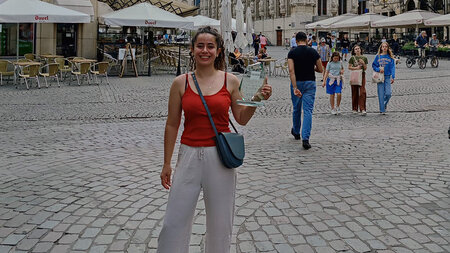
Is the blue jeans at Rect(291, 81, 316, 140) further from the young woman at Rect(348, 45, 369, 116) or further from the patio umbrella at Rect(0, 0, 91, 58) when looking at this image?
the patio umbrella at Rect(0, 0, 91, 58)

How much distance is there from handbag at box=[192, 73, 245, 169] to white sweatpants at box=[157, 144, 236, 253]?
0.18 feet

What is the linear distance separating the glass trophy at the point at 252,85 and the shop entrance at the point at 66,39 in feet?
62.8

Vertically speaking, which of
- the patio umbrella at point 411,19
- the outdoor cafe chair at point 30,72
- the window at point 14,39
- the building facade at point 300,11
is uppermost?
the building facade at point 300,11

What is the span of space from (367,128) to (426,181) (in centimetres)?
365

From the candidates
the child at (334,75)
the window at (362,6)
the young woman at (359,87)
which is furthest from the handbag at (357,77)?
the window at (362,6)

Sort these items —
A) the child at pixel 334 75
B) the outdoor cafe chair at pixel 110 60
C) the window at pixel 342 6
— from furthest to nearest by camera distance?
the window at pixel 342 6 < the outdoor cafe chair at pixel 110 60 < the child at pixel 334 75

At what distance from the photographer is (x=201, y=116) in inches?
Result: 113

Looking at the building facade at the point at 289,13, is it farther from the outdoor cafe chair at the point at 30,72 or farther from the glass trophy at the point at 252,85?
the glass trophy at the point at 252,85

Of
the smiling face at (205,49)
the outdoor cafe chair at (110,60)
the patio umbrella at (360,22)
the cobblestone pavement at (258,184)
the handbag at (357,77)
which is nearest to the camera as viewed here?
the smiling face at (205,49)

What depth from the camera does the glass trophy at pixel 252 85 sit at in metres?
Answer: 2.83

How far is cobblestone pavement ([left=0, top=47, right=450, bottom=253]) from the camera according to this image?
391cm

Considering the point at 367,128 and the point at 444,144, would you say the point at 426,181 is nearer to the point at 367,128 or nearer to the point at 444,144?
the point at 444,144

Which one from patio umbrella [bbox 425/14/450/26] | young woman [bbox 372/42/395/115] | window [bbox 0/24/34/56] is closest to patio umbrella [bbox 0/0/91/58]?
window [bbox 0/24/34/56]

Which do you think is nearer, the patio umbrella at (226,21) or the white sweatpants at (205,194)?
the white sweatpants at (205,194)
